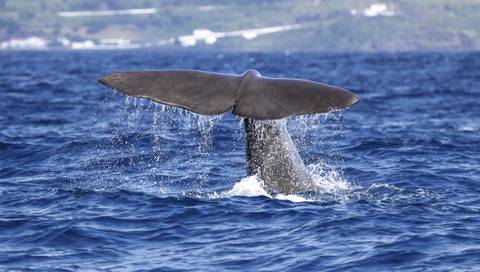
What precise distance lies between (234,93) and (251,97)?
187 millimetres

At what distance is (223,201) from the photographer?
1103 centimetres

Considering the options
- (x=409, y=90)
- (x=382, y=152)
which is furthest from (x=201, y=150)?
(x=409, y=90)

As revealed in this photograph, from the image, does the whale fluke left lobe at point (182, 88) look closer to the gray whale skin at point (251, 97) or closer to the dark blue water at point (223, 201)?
the gray whale skin at point (251, 97)

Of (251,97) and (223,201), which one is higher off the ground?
(251,97)

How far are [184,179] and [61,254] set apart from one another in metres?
3.99

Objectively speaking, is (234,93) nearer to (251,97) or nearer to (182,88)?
(251,97)

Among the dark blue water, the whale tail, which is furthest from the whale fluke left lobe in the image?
the dark blue water

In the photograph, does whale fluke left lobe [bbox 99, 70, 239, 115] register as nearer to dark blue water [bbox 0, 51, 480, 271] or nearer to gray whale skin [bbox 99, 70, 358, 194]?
gray whale skin [bbox 99, 70, 358, 194]

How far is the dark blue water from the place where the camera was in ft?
29.1

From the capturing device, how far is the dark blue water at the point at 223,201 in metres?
8.86

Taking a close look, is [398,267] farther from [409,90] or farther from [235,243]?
[409,90]

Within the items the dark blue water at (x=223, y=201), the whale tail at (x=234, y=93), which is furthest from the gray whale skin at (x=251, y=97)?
the dark blue water at (x=223, y=201)

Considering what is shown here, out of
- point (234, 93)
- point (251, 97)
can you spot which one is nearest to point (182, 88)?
point (234, 93)

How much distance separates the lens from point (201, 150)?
52.3 feet
